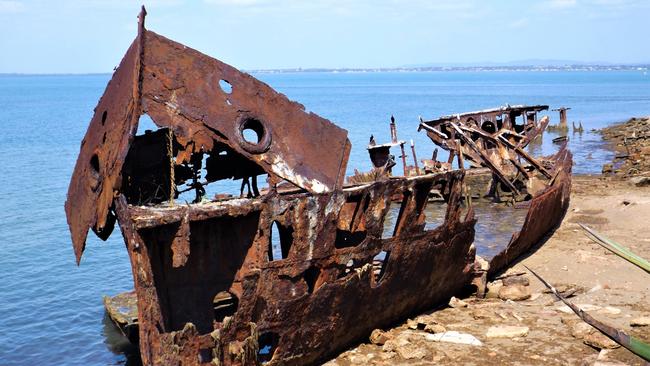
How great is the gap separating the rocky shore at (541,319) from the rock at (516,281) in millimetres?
14

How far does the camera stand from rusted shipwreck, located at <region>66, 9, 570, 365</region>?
5.96 m

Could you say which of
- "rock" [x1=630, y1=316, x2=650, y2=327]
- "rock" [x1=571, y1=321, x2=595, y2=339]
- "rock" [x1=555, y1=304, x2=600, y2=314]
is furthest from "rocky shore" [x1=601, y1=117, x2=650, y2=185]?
"rock" [x1=571, y1=321, x2=595, y2=339]

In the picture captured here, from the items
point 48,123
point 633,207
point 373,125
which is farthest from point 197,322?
point 48,123

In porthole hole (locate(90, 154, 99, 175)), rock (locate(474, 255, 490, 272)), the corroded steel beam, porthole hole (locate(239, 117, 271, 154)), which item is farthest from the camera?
rock (locate(474, 255, 490, 272))

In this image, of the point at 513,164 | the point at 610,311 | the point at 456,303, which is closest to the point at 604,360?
the point at 610,311

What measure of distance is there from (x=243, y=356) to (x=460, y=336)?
267 cm

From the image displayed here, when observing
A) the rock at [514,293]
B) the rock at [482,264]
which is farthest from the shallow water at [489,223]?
the rock at [514,293]

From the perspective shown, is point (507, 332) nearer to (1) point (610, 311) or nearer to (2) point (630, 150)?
(1) point (610, 311)

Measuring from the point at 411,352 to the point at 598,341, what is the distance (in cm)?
197

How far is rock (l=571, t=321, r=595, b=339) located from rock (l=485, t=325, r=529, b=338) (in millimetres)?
514

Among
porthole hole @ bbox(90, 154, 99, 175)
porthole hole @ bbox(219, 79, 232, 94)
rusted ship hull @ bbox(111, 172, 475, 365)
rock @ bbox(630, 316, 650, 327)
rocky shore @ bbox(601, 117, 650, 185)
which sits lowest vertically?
rocky shore @ bbox(601, 117, 650, 185)

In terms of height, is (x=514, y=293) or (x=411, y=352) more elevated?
(x=411, y=352)

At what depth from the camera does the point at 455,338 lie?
Answer: 301 inches

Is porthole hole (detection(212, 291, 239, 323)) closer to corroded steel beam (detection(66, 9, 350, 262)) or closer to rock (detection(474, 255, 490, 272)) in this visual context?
corroded steel beam (detection(66, 9, 350, 262))
